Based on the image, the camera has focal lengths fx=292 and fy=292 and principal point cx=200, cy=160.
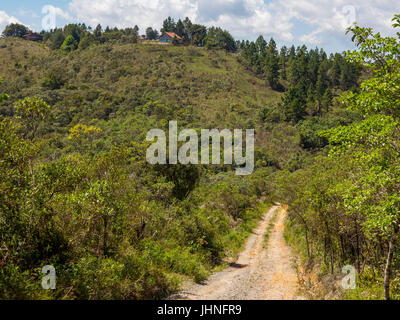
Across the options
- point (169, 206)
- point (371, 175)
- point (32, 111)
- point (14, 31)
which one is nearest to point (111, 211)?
point (32, 111)

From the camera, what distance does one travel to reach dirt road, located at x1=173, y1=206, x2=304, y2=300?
1021cm

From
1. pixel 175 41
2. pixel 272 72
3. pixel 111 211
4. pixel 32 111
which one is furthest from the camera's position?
pixel 175 41

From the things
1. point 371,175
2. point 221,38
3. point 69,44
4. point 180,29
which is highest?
point 180,29

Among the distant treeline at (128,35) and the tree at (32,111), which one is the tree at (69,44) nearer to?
the distant treeline at (128,35)

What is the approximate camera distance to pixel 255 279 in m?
12.8

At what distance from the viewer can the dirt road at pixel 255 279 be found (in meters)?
10.2

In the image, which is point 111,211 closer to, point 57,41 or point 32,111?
point 32,111

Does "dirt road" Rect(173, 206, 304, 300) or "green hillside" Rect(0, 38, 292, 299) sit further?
"dirt road" Rect(173, 206, 304, 300)

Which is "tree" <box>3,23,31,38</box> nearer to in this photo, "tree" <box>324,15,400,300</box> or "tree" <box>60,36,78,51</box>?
"tree" <box>60,36,78,51</box>

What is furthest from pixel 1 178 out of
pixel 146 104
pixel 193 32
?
pixel 193 32

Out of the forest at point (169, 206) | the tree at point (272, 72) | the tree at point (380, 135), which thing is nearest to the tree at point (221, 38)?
the tree at point (272, 72)

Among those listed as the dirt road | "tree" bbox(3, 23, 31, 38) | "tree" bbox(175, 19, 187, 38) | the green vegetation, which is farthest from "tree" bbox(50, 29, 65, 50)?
the green vegetation

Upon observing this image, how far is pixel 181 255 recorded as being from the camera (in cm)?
1316
